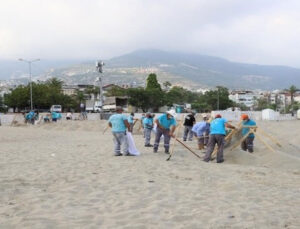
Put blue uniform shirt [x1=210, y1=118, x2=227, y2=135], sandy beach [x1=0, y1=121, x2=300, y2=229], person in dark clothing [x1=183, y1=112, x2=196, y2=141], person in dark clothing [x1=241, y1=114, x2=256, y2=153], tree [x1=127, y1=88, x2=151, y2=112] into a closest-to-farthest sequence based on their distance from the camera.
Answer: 1. sandy beach [x1=0, y1=121, x2=300, y2=229]
2. blue uniform shirt [x1=210, y1=118, x2=227, y2=135]
3. person in dark clothing [x1=241, y1=114, x2=256, y2=153]
4. person in dark clothing [x1=183, y1=112, x2=196, y2=141]
5. tree [x1=127, y1=88, x2=151, y2=112]

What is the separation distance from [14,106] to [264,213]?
267 feet

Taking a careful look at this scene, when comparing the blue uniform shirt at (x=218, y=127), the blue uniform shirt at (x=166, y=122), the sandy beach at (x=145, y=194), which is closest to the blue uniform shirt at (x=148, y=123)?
the blue uniform shirt at (x=166, y=122)

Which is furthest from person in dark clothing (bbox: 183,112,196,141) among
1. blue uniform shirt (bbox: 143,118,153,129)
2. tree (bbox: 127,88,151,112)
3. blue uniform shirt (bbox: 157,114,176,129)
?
tree (bbox: 127,88,151,112)

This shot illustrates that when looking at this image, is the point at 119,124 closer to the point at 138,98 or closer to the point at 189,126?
the point at 189,126

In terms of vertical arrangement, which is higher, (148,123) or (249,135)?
(148,123)

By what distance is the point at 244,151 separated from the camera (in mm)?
12594

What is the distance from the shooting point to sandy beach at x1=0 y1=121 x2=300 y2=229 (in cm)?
503

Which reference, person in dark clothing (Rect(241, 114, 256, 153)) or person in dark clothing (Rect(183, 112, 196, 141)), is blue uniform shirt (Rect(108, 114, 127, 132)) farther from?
person in dark clothing (Rect(183, 112, 196, 141))

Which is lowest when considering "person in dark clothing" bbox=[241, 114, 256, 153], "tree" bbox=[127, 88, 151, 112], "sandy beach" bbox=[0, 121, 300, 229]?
"sandy beach" bbox=[0, 121, 300, 229]

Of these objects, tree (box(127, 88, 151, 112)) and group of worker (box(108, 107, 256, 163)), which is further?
tree (box(127, 88, 151, 112))

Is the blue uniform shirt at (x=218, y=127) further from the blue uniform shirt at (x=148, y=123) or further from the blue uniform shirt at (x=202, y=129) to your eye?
the blue uniform shirt at (x=148, y=123)

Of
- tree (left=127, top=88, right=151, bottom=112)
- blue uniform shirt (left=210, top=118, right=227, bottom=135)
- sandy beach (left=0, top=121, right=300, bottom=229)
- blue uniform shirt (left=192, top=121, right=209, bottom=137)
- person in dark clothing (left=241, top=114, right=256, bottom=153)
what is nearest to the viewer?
sandy beach (left=0, top=121, right=300, bottom=229)

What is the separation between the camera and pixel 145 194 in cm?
653

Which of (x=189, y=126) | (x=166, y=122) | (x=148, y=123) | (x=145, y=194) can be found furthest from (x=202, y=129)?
(x=145, y=194)
